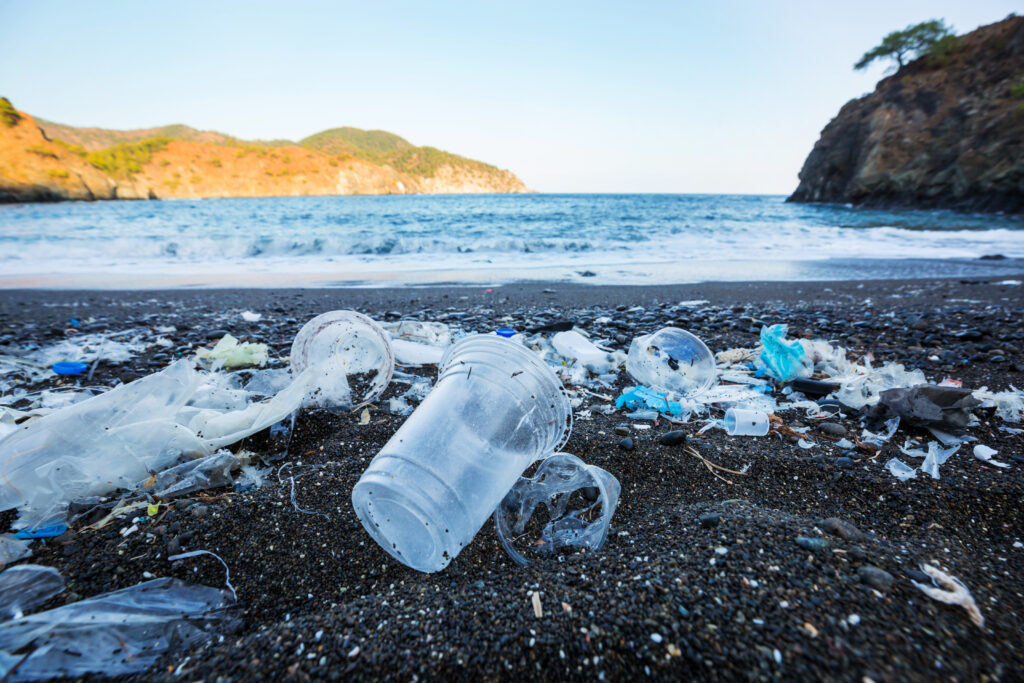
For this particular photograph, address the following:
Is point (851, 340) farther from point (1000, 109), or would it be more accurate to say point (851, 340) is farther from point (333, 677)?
point (1000, 109)

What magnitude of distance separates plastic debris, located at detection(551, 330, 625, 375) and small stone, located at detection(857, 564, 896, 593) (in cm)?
186

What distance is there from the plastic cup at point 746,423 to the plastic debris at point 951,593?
0.98 meters

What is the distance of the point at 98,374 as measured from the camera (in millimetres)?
2830

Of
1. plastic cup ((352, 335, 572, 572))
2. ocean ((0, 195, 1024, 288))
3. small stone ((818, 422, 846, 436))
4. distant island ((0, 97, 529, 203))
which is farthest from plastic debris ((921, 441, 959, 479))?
distant island ((0, 97, 529, 203))

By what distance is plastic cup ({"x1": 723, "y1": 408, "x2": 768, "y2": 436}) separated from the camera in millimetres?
2029

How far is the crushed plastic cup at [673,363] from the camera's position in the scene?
8.75 feet

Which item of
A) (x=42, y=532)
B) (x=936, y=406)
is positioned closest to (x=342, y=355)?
(x=42, y=532)

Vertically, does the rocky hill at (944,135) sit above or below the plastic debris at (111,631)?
above

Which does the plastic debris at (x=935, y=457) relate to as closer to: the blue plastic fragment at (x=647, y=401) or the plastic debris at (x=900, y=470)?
the plastic debris at (x=900, y=470)

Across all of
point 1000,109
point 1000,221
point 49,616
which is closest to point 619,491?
point 49,616

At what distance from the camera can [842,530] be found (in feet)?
3.95

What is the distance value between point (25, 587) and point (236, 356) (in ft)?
6.59

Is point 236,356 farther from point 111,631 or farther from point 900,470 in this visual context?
point 900,470

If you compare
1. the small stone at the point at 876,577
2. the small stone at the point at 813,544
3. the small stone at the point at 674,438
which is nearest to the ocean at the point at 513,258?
the small stone at the point at 674,438
